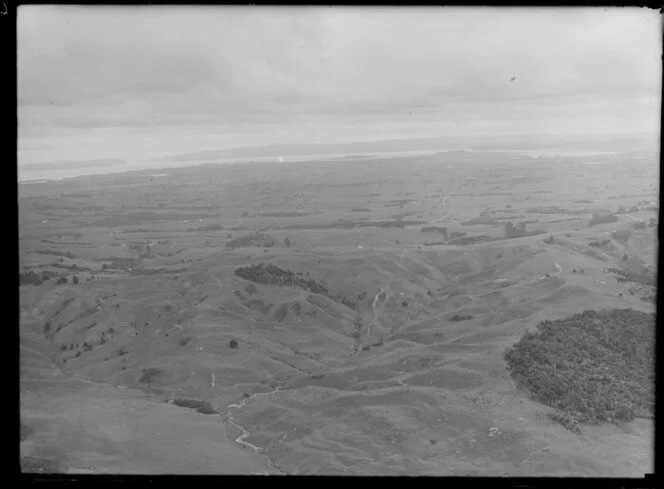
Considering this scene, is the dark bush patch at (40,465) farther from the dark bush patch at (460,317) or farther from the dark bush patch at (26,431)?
the dark bush patch at (460,317)

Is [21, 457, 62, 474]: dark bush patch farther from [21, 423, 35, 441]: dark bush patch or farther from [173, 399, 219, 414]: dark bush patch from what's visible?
[173, 399, 219, 414]: dark bush patch

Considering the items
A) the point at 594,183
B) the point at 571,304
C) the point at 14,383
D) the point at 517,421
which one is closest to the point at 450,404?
the point at 517,421

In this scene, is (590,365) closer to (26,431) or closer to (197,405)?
(197,405)

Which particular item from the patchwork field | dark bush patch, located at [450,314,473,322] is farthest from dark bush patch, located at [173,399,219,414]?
dark bush patch, located at [450,314,473,322]

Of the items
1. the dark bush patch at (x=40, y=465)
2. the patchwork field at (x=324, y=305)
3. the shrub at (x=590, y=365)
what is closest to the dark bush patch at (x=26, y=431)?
the patchwork field at (x=324, y=305)

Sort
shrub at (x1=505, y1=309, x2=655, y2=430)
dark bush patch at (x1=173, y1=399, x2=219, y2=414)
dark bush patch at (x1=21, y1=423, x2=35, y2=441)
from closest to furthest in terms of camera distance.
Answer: dark bush patch at (x1=21, y1=423, x2=35, y2=441) → dark bush patch at (x1=173, y1=399, x2=219, y2=414) → shrub at (x1=505, y1=309, x2=655, y2=430)

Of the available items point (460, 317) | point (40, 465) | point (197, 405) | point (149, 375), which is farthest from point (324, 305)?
point (40, 465)
